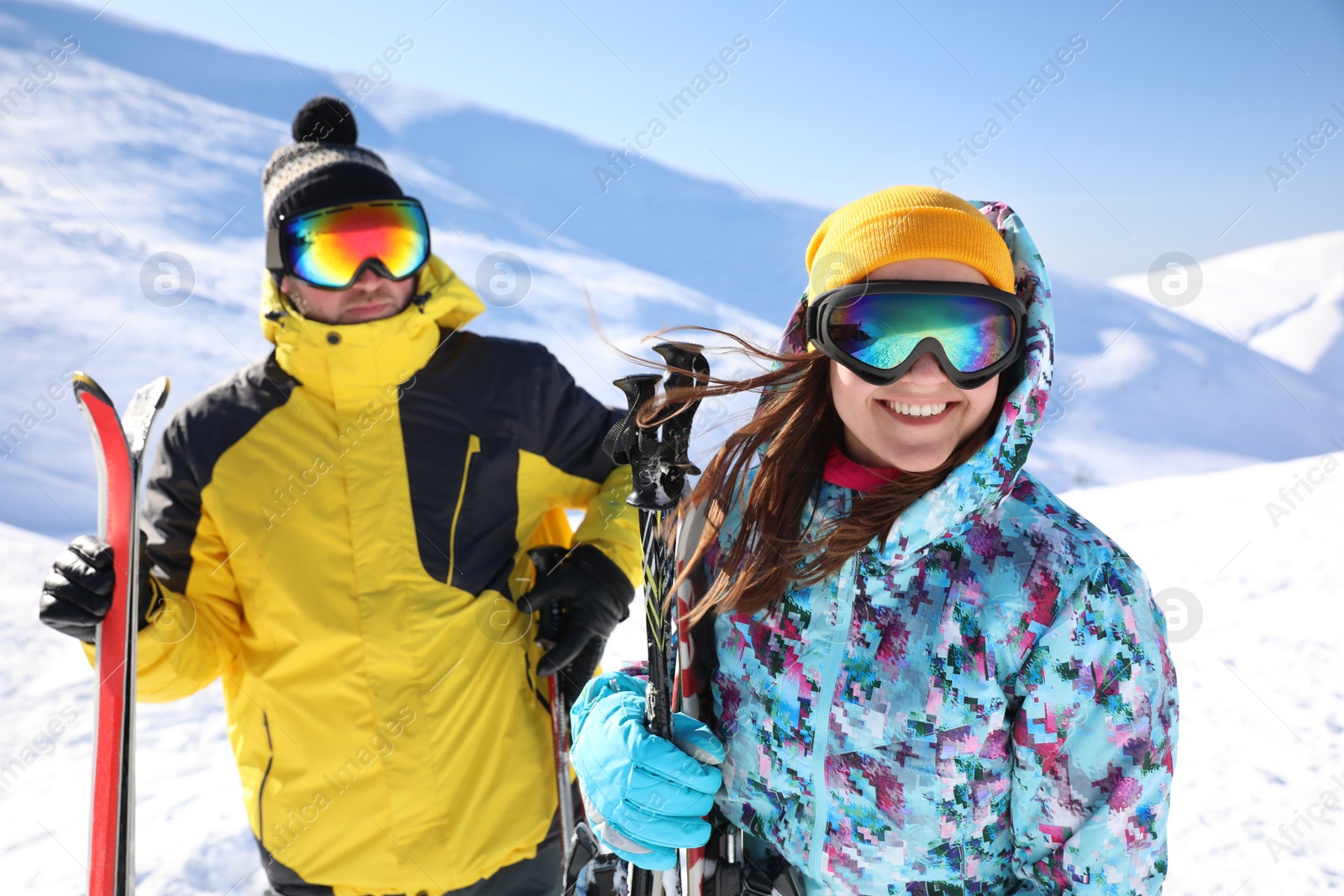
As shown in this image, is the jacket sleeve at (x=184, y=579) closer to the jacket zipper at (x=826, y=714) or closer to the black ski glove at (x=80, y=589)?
the black ski glove at (x=80, y=589)

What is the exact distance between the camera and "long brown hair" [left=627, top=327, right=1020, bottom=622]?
4.87 ft

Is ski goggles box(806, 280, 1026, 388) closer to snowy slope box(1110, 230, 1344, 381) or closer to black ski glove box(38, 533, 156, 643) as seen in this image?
black ski glove box(38, 533, 156, 643)

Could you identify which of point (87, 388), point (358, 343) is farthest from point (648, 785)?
point (87, 388)

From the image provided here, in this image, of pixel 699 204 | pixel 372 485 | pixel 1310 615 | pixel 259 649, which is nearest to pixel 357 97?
pixel 372 485

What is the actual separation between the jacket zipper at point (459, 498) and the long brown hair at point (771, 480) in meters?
0.84

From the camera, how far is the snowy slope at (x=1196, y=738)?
3613 millimetres

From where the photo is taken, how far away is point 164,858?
11.8ft

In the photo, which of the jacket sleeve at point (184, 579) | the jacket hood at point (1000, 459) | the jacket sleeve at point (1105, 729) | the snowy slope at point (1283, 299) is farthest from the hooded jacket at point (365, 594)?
the snowy slope at point (1283, 299)

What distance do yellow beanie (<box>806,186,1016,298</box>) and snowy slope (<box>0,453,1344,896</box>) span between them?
3343mm

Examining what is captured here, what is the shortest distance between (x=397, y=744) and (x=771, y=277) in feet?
51.6

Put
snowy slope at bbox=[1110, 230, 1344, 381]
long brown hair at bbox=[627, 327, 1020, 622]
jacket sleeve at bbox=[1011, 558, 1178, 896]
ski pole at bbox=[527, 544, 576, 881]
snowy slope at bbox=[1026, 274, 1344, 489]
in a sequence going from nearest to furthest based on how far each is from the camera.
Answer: jacket sleeve at bbox=[1011, 558, 1178, 896], long brown hair at bbox=[627, 327, 1020, 622], ski pole at bbox=[527, 544, 576, 881], snowy slope at bbox=[1026, 274, 1344, 489], snowy slope at bbox=[1110, 230, 1344, 381]

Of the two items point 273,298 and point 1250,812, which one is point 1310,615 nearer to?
point 1250,812

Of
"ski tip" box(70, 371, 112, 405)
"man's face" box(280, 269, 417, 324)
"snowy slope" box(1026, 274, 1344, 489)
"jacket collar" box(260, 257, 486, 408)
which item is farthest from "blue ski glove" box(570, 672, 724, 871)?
"snowy slope" box(1026, 274, 1344, 489)

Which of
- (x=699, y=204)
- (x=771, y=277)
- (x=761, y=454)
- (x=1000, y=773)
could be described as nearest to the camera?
(x=1000, y=773)
